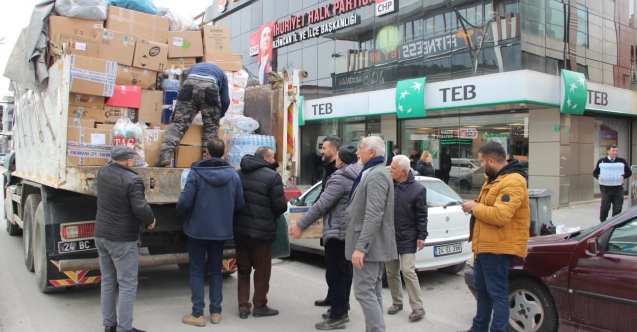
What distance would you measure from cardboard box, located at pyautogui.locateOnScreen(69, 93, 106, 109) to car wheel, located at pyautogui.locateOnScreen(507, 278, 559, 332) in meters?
4.44

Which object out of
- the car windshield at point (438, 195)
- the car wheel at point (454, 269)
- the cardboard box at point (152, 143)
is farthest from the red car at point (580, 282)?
the cardboard box at point (152, 143)

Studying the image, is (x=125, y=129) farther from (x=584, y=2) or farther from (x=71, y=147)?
(x=584, y=2)

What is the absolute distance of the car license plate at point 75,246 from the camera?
5223mm

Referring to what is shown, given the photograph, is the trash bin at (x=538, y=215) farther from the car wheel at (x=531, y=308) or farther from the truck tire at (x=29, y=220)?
the truck tire at (x=29, y=220)

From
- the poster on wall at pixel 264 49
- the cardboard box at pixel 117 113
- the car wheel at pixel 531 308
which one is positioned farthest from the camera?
the poster on wall at pixel 264 49

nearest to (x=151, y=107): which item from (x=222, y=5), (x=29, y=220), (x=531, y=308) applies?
(x=29, y=220)

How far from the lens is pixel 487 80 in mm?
13789

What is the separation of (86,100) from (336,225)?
2.86 m

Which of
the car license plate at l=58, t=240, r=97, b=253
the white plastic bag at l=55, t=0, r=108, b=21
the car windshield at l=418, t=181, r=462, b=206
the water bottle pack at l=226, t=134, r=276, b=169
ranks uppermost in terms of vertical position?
the white plastic bag at l=55, t=0, r=108, b=21

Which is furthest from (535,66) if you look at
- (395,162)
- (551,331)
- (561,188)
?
(551,331)

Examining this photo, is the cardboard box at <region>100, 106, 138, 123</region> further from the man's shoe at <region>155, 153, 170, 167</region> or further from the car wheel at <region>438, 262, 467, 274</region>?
the car wheel at <region>438, 262, 467, 274</region>

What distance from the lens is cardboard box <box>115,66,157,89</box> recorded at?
5516 millimetres

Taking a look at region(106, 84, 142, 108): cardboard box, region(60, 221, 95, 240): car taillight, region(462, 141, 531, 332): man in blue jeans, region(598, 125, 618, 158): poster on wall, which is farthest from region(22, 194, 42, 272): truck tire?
region(598, 125, 618, 158): poster on wall

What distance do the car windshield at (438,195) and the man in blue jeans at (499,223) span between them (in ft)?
8.40
